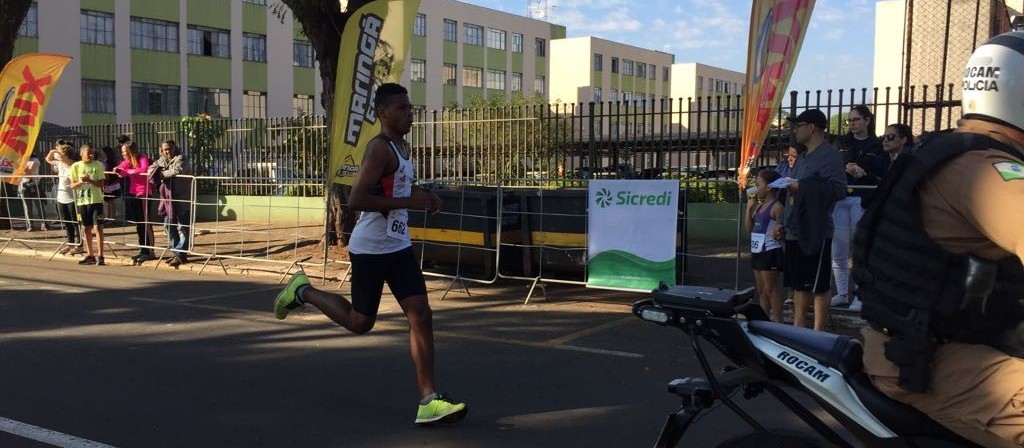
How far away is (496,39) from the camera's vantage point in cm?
6425

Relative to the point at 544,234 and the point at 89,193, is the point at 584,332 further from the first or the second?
the point at 89,193

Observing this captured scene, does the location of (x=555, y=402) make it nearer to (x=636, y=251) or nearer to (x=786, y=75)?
(x=636, y=251)

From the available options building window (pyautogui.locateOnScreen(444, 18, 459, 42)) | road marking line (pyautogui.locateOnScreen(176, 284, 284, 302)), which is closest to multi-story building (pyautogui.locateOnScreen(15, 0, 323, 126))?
building window (pyautogui.locateOnScreen(444, 18, 459, 42))

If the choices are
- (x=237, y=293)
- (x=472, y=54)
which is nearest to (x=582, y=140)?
(x=237, y=293)

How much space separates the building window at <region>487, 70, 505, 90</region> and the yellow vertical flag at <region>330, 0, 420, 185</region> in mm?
55369

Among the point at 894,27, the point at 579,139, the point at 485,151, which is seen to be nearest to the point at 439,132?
the point at 485,151

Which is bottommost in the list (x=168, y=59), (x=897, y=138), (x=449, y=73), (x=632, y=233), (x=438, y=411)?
(x=438, y=411)

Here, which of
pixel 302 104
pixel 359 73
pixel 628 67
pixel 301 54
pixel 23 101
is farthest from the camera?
pixel 628 67

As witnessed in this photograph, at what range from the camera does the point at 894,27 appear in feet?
67.9

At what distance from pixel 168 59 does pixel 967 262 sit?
143ft

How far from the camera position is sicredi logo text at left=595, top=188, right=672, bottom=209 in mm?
8172

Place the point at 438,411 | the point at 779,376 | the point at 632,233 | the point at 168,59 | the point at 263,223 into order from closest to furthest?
1. the point at 779,376
2. the point at 438,411
3. the point at 632,233
4. the point at 263,223
5. the point at 168,59

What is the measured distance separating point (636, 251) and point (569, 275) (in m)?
1.60

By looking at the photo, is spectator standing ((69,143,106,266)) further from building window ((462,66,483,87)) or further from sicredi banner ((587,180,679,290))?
building window ((462,66,483,87))
